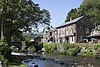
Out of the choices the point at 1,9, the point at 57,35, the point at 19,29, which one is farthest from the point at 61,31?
the point at 1,9

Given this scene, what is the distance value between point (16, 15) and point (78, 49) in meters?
25.3

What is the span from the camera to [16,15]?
5769 centimetres

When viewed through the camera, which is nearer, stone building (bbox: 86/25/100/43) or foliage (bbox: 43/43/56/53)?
stone building (bbox: 86/25/100/43)

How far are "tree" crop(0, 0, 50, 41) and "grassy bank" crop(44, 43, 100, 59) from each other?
638 inches

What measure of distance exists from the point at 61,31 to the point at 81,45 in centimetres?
4166

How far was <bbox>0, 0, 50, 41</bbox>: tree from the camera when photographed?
53.8 metres

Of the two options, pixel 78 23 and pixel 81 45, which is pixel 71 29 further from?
pixel 81 45

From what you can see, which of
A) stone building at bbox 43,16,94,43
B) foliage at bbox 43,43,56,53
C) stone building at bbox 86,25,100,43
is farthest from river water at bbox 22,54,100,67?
stone building at bbox 43,16,94,43

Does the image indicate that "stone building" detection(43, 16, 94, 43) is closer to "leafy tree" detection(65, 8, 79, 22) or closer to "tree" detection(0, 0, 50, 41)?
"leafy tree" detection(65, 8, 79, 22)

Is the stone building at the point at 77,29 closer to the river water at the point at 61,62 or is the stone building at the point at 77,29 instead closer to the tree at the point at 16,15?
the tree at the point at 16,15

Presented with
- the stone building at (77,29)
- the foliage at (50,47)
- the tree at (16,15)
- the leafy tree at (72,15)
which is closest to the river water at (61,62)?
the tree at (16,15)

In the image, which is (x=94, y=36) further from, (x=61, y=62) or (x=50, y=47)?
(x=61, y=62)

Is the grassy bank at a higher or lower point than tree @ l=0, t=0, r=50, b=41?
lower

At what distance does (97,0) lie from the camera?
138 meters
